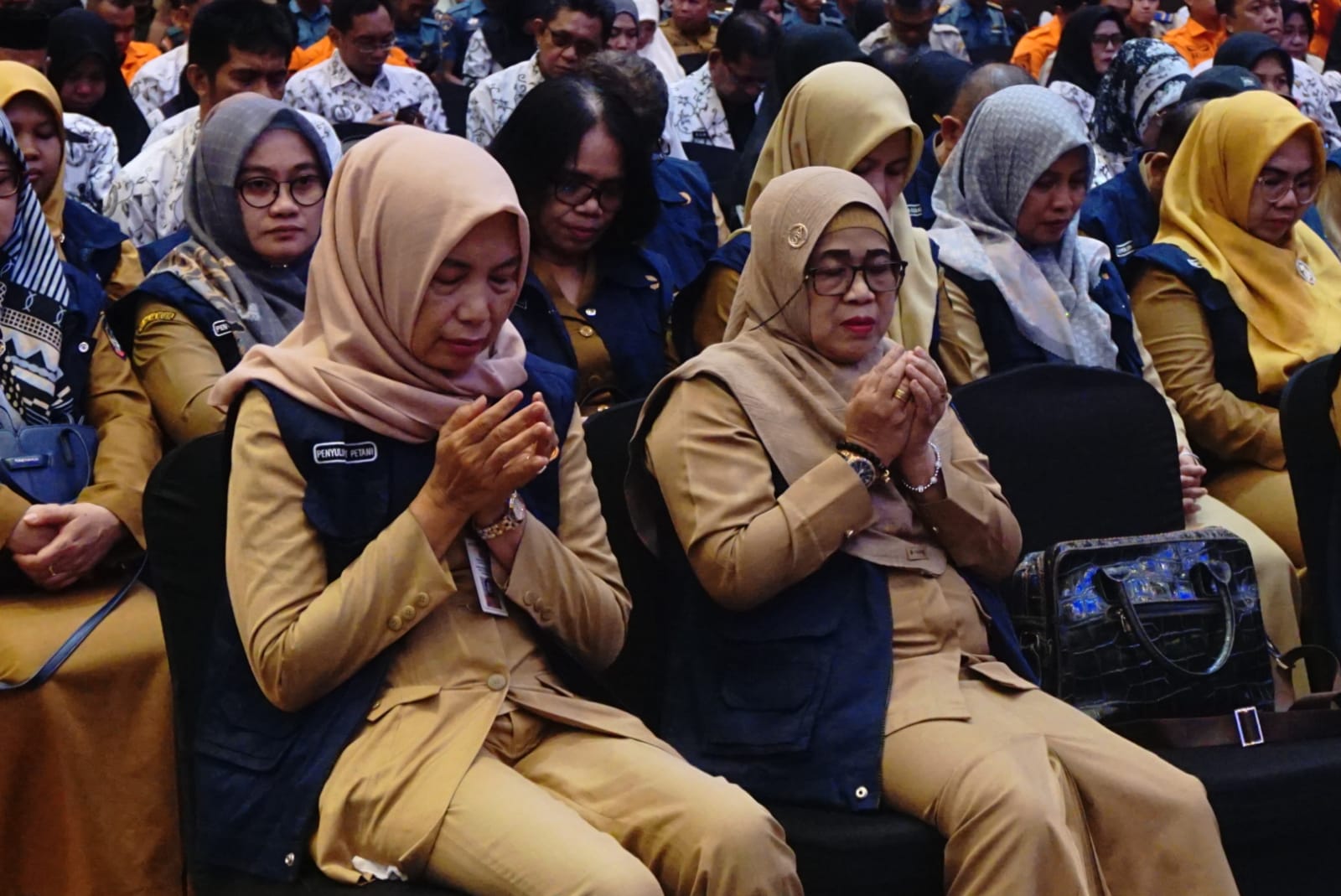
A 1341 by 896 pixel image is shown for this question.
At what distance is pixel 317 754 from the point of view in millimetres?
2262

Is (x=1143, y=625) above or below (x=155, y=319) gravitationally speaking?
below

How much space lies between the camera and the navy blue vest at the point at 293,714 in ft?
7.33

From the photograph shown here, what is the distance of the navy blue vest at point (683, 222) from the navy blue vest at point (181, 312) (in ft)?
3.41

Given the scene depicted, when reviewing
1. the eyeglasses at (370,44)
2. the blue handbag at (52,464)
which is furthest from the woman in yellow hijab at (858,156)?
the eyeglasses at (370,44)

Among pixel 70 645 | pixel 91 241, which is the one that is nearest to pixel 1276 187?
pixel 91 241

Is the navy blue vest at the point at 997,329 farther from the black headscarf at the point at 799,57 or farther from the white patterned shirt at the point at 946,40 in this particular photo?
the white patterned shirt at the point at 946,40

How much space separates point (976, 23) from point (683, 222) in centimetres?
640

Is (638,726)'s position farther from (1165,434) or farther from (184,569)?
(1165,434)

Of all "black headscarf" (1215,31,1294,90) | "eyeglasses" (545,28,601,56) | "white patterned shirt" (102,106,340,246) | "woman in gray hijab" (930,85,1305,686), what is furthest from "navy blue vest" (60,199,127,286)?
"black headscarf" (1215,31,1294,90)

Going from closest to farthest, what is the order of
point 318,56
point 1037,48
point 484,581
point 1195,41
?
1. point 484,581
2. point 318,56
3. point 1195,41
4. point 1037,48

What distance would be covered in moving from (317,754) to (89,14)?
15.6 ft

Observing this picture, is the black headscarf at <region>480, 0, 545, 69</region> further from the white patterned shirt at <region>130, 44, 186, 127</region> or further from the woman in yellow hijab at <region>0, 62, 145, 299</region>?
the woman in yellow hijab at <region>0, 62, 145, 299</region>

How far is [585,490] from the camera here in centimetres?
256

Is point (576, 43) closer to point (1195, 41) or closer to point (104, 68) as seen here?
point (104, 68)
